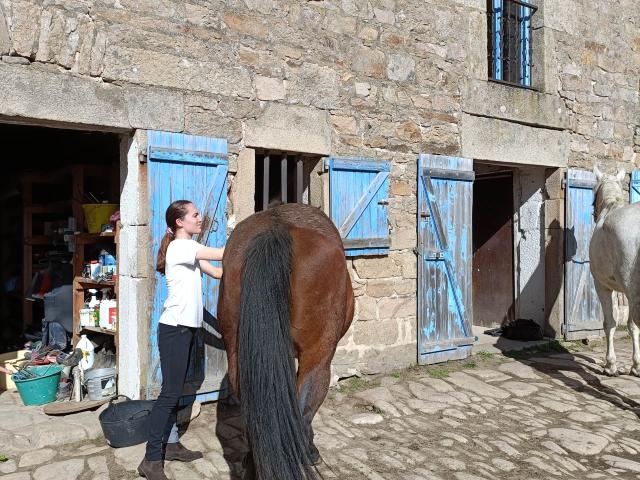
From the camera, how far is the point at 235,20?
4.90m

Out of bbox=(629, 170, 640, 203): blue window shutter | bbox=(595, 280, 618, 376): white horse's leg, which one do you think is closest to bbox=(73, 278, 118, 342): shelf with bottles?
bbox=(595, 280, 618, 376): white horse's leg

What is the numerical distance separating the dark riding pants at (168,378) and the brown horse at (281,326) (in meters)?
0.41

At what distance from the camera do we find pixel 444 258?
6.18 meters

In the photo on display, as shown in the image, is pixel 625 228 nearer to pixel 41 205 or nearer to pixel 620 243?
pixel 620 243

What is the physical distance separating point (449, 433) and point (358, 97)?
323cm

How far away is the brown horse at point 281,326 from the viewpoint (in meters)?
2.55

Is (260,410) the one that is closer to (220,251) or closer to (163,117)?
(220,251)

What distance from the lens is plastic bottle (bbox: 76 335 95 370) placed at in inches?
197

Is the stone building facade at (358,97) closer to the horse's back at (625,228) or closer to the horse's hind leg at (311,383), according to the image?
the horse's back at (625,228)

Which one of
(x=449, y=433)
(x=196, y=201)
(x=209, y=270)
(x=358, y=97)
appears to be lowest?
(x=449, y=433)

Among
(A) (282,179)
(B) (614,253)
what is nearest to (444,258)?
(B) (614,253)

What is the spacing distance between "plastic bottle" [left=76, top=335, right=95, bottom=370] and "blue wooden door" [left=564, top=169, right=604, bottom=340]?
18.5ft

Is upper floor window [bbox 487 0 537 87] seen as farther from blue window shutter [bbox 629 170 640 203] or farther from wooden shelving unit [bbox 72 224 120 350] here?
wooden shelving unit [bbox 72 224 120 350]

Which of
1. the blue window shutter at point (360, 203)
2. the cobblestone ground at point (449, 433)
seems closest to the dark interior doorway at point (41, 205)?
the blue window shutter at point (360, 203)
